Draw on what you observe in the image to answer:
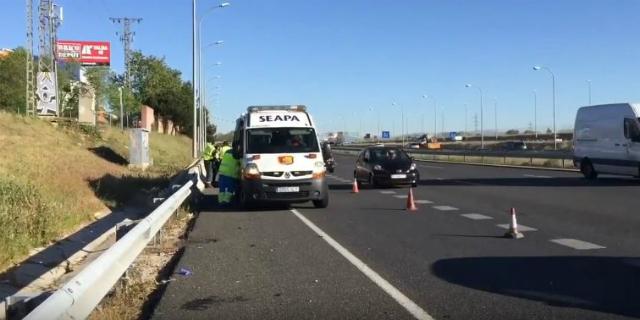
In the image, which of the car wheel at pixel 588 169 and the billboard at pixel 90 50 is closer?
the car wheel at pixel 588 169

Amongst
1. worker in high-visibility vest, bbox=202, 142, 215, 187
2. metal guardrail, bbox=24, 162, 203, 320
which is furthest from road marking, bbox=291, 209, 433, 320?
worker in high-visibility vest, bbox=202, 142, 215, 187

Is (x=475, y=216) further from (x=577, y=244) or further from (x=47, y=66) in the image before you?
(x=47, y=66)

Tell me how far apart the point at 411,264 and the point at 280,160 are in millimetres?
7121

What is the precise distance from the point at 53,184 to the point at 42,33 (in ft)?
111

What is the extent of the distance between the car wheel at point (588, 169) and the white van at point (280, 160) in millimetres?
12601

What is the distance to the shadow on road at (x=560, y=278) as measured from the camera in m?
6.59

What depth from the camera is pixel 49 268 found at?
9391mm

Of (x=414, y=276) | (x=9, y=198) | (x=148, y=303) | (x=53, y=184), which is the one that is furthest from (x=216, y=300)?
(x=53, y=184)

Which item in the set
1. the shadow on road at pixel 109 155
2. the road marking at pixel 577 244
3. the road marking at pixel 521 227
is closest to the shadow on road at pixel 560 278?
the road marking at pixel 577 244

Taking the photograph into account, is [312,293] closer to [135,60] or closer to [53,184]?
[53,184]

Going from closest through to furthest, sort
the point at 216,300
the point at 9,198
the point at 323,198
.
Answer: the point at 216,300, the point at 9,198, the point at 323,198

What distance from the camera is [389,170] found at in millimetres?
22297

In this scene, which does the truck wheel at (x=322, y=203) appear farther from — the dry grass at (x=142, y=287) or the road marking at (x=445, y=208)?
the dry grass at (x=142, y=287)

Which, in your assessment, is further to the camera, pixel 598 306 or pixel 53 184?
pixel 53 184
